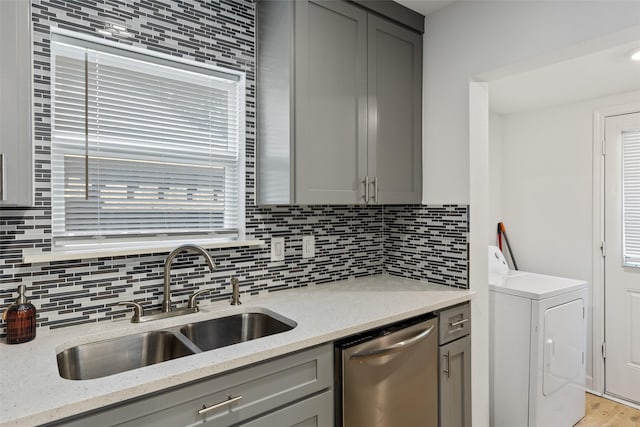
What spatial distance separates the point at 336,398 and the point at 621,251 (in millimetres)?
2591

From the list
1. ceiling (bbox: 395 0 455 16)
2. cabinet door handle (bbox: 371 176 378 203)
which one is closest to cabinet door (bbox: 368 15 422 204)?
cabinet door handle (bbox: 371 176 378 203)

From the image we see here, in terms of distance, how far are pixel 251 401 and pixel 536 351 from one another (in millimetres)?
1782

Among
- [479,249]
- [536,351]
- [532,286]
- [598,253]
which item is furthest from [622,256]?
[479,249]

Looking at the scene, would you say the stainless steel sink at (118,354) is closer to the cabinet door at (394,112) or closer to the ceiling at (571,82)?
the cabinet door at (394,112)

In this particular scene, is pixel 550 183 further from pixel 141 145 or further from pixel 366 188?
pixel 141 145

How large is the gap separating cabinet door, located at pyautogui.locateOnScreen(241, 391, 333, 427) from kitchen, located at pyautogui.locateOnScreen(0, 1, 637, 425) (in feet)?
0.96

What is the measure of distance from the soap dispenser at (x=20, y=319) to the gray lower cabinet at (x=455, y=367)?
5.36ft

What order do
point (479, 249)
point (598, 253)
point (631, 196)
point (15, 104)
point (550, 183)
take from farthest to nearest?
point (550, 183), point (598, 253), point (631, 196), point (479, 249), point (15, 104)

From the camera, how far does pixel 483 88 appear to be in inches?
78.7

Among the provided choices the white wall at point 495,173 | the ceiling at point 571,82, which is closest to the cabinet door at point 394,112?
the ceiling at point 571,82

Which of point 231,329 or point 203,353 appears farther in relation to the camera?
point 231,329

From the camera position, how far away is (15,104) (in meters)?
1.04

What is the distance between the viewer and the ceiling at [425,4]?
78.1 inches

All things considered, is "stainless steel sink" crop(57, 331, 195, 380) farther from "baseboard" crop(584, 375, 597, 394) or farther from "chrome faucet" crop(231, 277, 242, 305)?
"baseboard" crop(584, 375, 597, 394)
